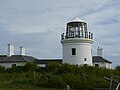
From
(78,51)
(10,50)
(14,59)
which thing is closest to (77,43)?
(78,51)

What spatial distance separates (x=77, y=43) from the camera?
117 ft

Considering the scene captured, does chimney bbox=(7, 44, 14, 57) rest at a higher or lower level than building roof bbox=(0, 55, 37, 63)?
higher

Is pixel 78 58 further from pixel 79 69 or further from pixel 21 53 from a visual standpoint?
pixel 21 53

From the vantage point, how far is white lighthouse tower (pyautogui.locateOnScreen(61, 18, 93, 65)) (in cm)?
3575

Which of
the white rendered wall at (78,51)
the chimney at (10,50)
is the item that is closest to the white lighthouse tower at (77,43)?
the white rendered wall at (78,51)

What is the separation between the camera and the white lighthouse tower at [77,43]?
3575cm

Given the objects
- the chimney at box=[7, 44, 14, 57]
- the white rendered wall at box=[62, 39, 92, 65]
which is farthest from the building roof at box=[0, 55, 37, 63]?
the white rendered wall at box=[62, 39, 92, 65]

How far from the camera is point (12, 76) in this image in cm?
3244

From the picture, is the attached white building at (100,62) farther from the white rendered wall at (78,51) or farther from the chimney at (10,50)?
the chimney at (10,50)

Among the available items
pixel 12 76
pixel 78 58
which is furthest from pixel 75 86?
pixel 78 58

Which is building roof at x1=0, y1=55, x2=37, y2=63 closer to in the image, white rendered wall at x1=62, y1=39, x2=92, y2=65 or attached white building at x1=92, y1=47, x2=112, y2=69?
attached white building at x1=92, y1=47, x2=112, y2=69

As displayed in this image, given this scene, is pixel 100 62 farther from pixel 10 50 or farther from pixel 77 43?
pixel 10 50

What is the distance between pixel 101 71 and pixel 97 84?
421 centimetres

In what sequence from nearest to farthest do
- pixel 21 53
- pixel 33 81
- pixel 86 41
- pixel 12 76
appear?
pixel 33 81 < pixel 12 76 < pixel 86 41 < pixel 21 53
